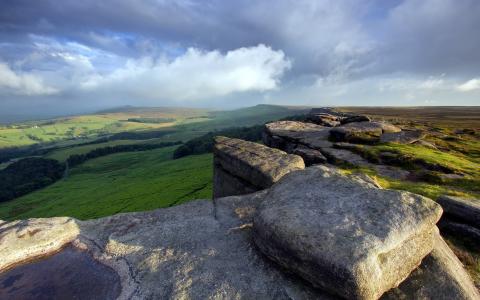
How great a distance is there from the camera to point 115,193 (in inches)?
4884

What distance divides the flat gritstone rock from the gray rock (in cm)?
1973

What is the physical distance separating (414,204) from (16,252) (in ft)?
66.5

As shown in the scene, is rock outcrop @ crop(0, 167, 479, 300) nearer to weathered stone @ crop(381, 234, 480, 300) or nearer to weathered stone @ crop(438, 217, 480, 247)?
weathered stone @ crop(381, 234, 480, 300)

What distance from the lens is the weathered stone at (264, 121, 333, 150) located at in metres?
44.8

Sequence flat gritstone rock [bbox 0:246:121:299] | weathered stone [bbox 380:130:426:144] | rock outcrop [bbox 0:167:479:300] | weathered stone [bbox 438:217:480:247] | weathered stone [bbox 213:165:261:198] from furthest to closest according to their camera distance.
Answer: weathered stone [bbox 380:130:426:144]
weathered stone [bbox 213:165:261:198]
weathered stone [bbox 438:217:480:247]
flat gritstone rock [bbox 0:246:121:299]
rock outcrop [bbox 0:167:479:300]

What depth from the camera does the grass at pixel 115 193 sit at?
95.1 metres

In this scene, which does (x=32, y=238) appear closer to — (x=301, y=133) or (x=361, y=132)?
(x=301, y=133)

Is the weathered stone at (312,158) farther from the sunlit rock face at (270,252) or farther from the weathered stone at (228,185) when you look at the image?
the sunlit rock face at (270,252)

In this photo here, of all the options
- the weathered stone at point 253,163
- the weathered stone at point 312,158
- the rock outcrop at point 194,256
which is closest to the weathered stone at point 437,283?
the rock outcrop at point 194,256

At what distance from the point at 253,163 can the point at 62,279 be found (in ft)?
57.4

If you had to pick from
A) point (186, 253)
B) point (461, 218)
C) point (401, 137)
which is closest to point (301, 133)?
point (401, 137)

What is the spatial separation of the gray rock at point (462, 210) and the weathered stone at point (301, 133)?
23.2 m

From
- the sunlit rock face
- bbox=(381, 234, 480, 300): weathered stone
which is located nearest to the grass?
the sunlit rock face

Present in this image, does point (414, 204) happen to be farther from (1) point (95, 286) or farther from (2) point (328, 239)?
(1) point (95, 286)
